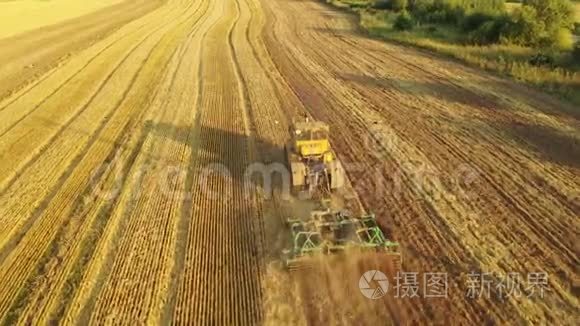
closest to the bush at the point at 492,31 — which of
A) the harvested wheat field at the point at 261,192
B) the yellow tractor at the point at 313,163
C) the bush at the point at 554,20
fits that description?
the bush at the point at 554,20

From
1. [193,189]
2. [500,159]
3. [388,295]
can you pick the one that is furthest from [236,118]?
[388,295]

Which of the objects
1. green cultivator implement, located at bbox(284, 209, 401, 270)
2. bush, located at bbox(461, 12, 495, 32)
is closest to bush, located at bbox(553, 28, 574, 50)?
bush, located at bbox(461, 12, 495, 32)

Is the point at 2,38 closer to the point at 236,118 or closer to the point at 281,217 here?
the point at 236,118

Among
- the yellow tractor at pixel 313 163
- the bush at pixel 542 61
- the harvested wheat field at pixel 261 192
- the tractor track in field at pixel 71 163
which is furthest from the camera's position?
the bush at pixel 542 61

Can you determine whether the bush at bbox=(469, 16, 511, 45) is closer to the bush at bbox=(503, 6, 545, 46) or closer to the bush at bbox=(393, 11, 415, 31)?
the bush at bbox=(503, 6, 545, 46)

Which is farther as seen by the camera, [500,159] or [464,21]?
[464,21]

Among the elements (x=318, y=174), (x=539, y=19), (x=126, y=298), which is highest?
(x=539, y=19)

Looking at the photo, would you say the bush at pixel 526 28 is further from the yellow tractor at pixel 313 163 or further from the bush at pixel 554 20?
the yellow tractor at pixel 313 163

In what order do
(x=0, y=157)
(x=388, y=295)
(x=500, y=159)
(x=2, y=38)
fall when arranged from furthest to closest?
(x=2, y=38) → (x=0, y=157) → (x=500, y=159) → (x=388, y=295)
